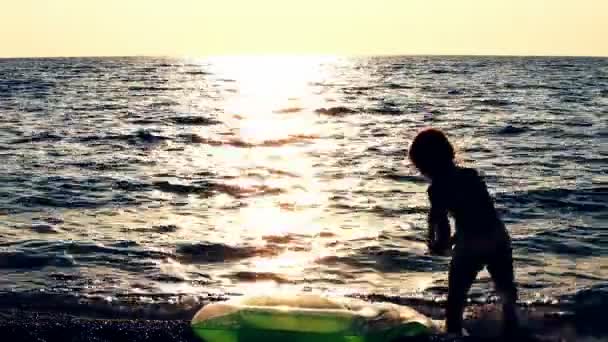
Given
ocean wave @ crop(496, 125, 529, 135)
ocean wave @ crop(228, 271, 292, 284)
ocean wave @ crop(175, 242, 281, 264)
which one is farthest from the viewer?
ocean wave @ crop(496, 125, 529, 135)

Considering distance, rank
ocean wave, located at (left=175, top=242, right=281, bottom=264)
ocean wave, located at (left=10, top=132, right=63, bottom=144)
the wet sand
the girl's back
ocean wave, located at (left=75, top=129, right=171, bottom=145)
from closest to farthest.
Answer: the girl's back, the wet sand, ocean wave, located at (left=175, top=242, right=281, bottom=264), ocean wave, located at (left=10, top=132, right=63, bottom=144), ocean wave, located at (left=75, top=129, right=171, bottom=145)

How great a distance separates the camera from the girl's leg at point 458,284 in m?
6.36

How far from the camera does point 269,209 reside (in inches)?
558

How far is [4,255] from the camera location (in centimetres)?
1022

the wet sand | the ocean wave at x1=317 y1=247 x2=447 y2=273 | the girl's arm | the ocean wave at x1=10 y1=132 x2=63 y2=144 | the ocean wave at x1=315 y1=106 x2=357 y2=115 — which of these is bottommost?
Result: the ocean wave at x1=317 y1=247 x2=447 y2=273

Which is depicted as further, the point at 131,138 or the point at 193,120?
the point at 193,120

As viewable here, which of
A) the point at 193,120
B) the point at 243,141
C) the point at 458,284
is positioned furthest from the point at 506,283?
the point at 193,120

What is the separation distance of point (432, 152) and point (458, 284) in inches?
47.9

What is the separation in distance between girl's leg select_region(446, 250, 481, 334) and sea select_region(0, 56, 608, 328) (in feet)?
2.90

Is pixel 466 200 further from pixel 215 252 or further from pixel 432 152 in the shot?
pixel 215 252

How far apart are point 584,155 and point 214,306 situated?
15501 mm

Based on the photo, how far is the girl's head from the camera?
19.5 ft

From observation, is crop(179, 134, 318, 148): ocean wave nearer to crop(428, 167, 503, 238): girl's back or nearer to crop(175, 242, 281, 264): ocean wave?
crop(175, 242, 281, 264): ocean wave

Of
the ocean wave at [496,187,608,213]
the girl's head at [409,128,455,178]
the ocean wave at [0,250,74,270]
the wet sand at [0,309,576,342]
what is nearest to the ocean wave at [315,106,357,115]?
the ocean wave at [496,187,608,213]
